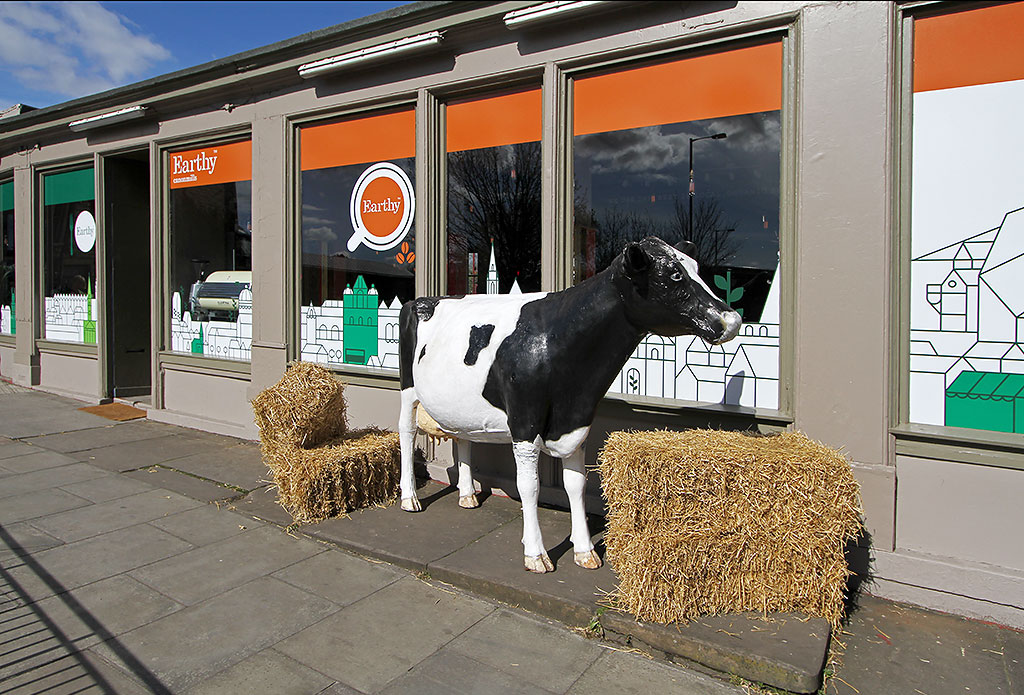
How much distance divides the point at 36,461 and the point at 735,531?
711 cm

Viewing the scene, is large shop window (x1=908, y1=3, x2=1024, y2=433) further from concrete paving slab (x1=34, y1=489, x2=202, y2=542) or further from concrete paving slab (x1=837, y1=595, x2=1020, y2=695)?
concrete paving slab (x1=34, y1=489, x2=202, y2=542)

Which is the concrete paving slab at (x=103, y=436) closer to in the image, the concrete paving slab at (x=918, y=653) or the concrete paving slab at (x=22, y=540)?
the concrete paving slab at (x=22, y=540)

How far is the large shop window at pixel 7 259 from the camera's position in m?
11.8

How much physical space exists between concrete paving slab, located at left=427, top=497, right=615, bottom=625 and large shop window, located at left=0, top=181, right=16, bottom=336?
1191cm

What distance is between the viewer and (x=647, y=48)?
5062mm

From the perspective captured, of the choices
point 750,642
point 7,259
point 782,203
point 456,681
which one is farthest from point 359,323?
point 7,259

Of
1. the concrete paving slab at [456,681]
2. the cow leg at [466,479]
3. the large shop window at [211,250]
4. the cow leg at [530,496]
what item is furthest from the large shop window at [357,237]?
the concrete paving slab at [456,681]

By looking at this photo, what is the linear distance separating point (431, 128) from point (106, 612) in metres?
4.75

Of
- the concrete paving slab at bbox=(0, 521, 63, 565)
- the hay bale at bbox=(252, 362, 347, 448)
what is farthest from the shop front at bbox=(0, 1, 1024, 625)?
the concrete paving slab at bbox=(0, 521, 63, 565)

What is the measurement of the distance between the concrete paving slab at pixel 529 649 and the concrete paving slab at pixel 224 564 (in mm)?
1643

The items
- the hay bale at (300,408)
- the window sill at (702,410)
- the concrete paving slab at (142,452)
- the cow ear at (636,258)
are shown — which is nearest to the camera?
the cow ear at (636,258)

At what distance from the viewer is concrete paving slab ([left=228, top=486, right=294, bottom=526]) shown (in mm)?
5301

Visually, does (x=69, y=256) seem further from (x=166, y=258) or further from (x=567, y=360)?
(x=567, y=360)

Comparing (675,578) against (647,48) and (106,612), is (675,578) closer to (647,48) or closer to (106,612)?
(106,612)
